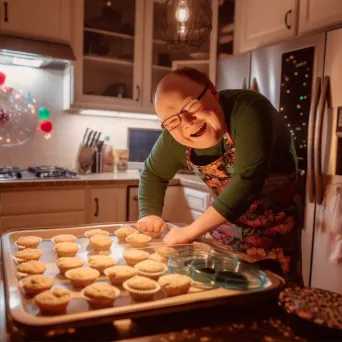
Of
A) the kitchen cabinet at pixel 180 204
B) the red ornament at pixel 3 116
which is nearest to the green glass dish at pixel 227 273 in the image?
the kitchen cabinet at pixel 180 204

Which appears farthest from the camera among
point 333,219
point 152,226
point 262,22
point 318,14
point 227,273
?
point 262,22

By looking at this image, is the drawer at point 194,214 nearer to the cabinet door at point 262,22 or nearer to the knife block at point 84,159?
the knife block at point 84,159

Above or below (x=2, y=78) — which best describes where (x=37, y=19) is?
above

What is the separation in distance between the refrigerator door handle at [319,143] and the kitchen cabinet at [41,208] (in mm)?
1445

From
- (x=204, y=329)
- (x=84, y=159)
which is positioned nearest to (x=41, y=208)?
(x=84, y=159)

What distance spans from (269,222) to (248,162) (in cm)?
33

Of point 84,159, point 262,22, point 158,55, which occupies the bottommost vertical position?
point 84,159

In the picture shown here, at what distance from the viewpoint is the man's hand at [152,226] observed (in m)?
1.22

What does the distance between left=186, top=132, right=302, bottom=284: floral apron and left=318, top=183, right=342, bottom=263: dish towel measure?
2.45ft

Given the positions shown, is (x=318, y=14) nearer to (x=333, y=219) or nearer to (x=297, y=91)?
(x=297, y=91)

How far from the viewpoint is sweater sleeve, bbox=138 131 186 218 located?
1311 mm

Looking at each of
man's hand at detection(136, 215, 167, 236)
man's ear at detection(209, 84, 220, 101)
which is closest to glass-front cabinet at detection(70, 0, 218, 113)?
man's hand at detection(136, 215, 167, 236)

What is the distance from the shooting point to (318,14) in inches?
84.4

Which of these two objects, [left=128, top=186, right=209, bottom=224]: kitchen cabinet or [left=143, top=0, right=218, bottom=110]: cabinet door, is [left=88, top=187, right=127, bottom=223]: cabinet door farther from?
[left=143, top=0, right=218, bottom=110]: cabinet door
